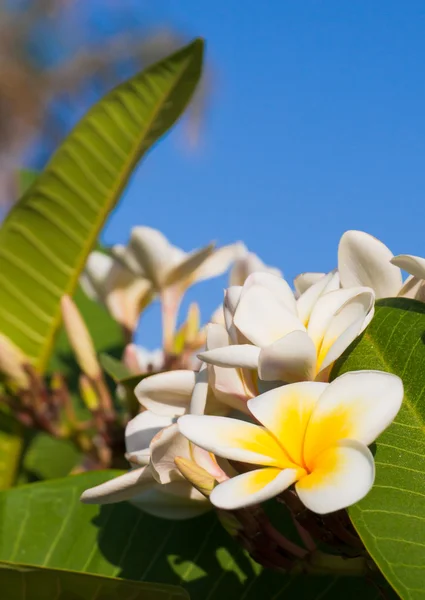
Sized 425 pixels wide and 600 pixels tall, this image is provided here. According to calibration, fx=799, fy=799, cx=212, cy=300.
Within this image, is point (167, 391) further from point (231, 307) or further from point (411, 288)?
point (411, 288)

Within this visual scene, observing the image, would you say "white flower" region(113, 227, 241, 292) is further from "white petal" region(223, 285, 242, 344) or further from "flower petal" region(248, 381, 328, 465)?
"flower petal" region(248, 381, 328, 465)

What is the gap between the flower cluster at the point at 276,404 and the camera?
1.68 feet

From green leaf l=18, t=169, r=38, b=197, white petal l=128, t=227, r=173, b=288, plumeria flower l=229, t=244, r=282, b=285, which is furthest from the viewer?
green leaf l=18, t=169, r=38, b=197

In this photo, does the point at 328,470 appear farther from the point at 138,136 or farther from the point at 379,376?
the point at 138,136

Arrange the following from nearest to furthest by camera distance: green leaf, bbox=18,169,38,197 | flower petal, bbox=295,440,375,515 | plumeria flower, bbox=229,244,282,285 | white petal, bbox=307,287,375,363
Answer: flower petal, bbox=295,440,375,515, white petal, bbox=307,287,375,363, plumeria flower, bbox=229,244,282,285, green leaf, bbox=18,169,38,197

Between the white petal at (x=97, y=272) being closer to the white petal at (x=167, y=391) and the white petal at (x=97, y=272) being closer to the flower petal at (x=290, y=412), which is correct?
the white petal at (x=167, y=391)

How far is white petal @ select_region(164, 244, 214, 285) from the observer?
1.35m

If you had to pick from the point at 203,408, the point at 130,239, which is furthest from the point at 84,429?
the point at 203,408

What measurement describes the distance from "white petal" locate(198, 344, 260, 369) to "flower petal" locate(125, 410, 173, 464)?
0.14 meters

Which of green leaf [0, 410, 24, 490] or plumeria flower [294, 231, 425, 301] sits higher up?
plumeria flower [294, 231, 425, 301]

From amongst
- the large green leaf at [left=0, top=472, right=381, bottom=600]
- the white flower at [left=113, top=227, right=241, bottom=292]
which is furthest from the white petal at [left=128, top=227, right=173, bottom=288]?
the large green leaf at [left=0, top=472, right=381, bottom=600]

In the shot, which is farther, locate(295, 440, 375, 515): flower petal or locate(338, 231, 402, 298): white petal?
locate(338, 231, 402, 298): white petal

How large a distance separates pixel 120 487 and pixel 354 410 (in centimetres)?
21

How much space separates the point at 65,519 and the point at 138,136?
28.4 inches
